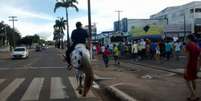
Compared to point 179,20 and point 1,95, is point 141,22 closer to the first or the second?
point 179,20

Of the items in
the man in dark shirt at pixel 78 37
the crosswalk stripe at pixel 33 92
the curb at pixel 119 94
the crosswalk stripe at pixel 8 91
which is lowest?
the crosswalk stripe at pixel 8 91

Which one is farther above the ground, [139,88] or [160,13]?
[160,13]

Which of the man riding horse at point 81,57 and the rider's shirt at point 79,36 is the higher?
the rider's shirt at point 79,36

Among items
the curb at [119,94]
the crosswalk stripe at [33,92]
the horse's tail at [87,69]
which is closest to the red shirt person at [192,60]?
the curb at [119,94]

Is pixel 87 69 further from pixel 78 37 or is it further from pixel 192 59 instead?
pixel 192 59

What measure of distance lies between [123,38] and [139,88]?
44078mm

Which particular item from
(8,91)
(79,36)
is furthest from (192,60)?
(8,91)

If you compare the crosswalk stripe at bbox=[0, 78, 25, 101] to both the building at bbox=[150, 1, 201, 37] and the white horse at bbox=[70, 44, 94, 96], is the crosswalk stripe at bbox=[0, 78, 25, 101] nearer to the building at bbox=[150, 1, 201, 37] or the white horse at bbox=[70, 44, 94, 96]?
the white horse at bbox=[70, 44, 94, 96]

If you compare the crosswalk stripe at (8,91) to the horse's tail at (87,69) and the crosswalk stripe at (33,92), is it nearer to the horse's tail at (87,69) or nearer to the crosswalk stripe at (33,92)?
the crosswalk stripe at (33,92)

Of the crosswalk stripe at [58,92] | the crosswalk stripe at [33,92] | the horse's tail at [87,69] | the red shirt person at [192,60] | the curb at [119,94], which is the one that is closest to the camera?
the red shirt person at [192,60]

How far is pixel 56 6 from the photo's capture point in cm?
8862

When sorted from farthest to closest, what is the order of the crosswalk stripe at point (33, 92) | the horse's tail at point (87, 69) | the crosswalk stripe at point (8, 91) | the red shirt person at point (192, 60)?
1. the crosswalk stripe at point (8, 91)
2. the crosswalk stripe at point (33, 92)
3. the horse's tail at point (87, 69)
4. the red shirt person at point (192, 60)

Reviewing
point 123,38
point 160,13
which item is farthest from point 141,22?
point 160,13

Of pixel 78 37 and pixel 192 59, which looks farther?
pixel 78 37
